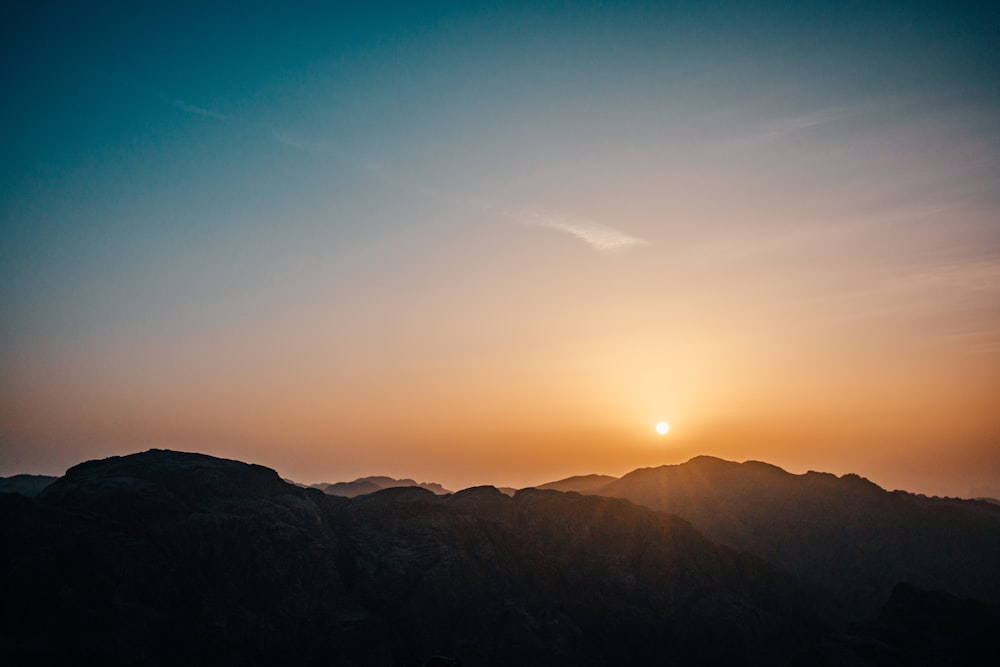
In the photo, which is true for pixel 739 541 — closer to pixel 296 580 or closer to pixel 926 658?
pixel 926 658

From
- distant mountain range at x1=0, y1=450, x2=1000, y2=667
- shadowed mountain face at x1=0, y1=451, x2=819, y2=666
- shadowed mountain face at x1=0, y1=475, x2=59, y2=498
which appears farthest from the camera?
shadowed mountain face at x1=0, y1=475, x2=59, y2=498

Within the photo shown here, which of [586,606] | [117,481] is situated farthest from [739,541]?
[117,481]

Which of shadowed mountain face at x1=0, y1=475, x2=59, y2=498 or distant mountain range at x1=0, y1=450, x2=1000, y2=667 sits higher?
shadowed mountain face at x1=0, y1=475, x2=59, y2=498

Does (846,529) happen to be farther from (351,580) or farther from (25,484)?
(25,484)

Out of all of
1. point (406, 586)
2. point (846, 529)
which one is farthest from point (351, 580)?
point (846, 529)

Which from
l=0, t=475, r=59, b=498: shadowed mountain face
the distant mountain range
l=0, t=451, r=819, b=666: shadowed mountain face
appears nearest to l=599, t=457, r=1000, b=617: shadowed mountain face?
the distant mountain range

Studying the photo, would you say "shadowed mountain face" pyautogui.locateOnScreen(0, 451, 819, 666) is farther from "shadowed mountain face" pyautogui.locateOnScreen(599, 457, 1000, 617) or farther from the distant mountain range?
"shadowed mountain face" pyautogui.locateOnScreen(599, 457, 1000, 617)

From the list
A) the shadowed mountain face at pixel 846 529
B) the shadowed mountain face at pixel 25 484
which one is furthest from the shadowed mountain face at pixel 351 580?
the shadowed mountain face at pixel 25 484
